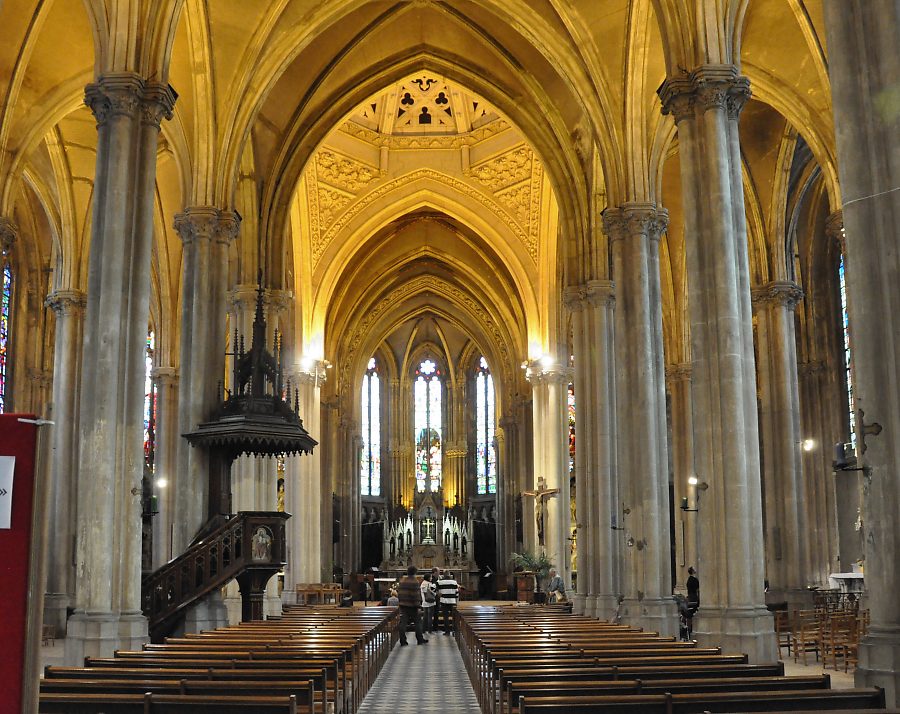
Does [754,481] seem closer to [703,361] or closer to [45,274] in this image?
[703,361]

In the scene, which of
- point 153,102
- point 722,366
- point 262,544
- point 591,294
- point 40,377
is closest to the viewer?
point 722,366

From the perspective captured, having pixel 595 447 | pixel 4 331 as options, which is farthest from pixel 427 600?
pixel 4 331

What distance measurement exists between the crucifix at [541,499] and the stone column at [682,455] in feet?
13.0

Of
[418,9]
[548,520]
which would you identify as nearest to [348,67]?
[418,9]

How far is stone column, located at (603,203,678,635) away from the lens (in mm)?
A: 17875

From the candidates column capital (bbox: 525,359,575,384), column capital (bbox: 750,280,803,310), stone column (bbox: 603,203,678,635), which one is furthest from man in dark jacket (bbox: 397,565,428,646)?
column capital (bbox: 525,359,575,384)

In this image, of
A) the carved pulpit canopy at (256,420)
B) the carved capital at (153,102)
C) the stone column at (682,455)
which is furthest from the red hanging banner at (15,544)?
the stone column at (682,455)

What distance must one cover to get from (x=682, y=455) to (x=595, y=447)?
6.95 m

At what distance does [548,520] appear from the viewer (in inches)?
1249

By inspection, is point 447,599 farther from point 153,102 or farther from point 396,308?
point 396,308

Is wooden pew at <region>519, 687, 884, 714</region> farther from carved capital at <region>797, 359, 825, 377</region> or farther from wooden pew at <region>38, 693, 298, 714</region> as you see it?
carved capital at <region>797, 359, 825, 377</region>

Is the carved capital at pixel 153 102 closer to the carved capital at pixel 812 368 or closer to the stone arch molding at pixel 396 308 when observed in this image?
the carved capital at pixel 812 368

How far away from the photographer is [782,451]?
23.3 metres

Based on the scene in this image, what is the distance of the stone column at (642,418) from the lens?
1788cm
